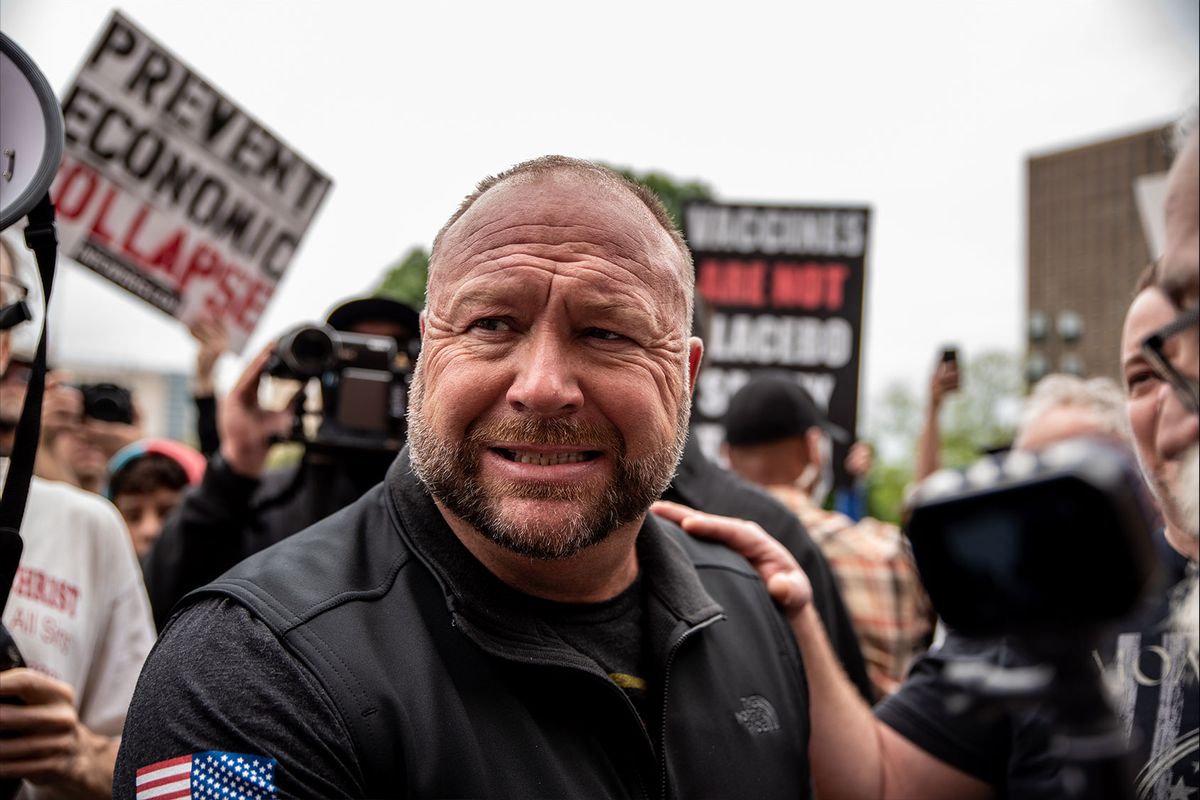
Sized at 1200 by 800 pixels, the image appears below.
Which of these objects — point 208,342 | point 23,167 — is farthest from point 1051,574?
point 208,342

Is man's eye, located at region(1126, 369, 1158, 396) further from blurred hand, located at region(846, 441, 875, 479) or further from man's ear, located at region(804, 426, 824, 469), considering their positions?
blurred hand, located at region(846, 441, 875, 479)

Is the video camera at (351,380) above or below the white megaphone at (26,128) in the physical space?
below

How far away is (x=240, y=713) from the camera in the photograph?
53.6 inches

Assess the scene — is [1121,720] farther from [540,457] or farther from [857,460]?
[857,460]

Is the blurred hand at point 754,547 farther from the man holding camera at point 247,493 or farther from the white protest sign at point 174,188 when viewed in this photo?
the white protest sign at point 174,188

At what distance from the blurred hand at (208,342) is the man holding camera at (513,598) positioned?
2.22 m

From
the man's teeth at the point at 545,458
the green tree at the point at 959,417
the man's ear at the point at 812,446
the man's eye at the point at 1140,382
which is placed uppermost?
the green tree at the point at 959,417

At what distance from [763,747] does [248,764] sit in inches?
37.2

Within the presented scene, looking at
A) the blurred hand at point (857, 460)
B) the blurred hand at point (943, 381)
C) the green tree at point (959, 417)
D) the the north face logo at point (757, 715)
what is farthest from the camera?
the green tree at point (959, 417)

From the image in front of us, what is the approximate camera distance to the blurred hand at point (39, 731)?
5.36ft

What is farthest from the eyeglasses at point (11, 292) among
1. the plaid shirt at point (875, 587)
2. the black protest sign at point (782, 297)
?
the black protest sign at point (782, 297)

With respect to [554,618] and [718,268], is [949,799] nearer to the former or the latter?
[554,618]

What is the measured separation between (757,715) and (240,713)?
0.96m

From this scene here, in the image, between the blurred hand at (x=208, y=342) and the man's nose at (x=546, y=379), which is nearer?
the man's nose at (x=546, y=379)
